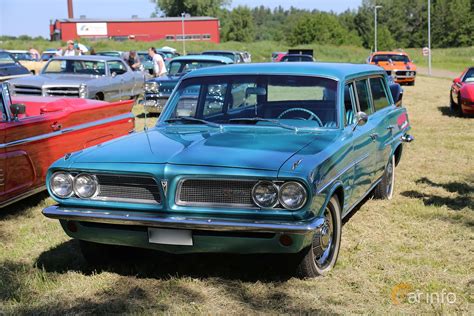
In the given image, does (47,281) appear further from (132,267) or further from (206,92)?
(206,92)

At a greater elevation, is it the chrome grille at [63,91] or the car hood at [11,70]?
the car hood at [11,70]

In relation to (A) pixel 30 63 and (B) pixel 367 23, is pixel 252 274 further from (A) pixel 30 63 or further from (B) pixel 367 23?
(B) pixel 367 23

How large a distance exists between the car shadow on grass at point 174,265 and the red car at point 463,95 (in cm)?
1063

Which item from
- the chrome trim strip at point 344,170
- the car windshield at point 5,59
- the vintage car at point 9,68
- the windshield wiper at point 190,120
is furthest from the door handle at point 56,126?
the car windshield at point 5,59

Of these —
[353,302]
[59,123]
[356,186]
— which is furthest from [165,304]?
[59,123]

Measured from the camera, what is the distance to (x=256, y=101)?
17.4 ft

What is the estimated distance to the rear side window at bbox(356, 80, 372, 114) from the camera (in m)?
5.63

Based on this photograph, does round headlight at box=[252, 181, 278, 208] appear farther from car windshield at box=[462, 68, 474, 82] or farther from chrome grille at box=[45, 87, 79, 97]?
car windshield at box=[462, 68, 474, 82]

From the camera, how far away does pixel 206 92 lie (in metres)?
5.38

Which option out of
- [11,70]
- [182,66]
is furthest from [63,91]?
[11,70]

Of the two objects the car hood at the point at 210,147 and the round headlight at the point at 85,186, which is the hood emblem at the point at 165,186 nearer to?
the car hood at the point at 210,147

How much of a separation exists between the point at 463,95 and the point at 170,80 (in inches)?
274

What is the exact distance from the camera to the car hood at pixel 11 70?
17.5 m

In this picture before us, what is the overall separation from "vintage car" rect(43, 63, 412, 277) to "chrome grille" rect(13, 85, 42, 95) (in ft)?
28.5
